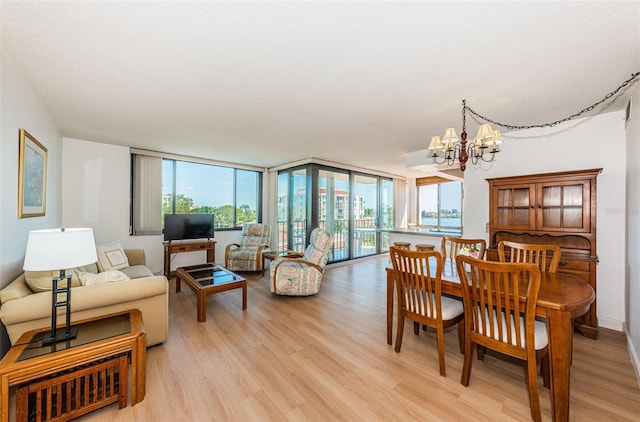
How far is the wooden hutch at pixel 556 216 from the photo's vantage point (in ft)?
8.86

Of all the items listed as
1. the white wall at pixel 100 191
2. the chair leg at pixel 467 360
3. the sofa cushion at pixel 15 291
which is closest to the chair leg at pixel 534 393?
the chair leg at pixel 467 360

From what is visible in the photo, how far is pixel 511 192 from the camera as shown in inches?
130

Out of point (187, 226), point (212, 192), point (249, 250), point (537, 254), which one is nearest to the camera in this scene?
point (537, 254)

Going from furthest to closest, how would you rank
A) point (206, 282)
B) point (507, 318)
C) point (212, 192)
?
point (212, 192), point (206, 282), point (507, 318)

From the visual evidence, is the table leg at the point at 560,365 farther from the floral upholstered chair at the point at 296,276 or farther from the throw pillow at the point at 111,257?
the throw pillow at the point at 111,257

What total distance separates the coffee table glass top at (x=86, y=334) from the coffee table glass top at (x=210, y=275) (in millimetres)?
1179

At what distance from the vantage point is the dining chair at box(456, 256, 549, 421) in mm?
1550

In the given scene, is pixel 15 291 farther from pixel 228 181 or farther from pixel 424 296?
pixel 228 181

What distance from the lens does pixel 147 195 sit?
468cm

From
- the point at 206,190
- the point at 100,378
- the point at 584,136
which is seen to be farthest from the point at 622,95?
the point at 206,190

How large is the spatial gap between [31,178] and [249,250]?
3241 millimetres

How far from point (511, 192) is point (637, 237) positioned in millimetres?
1261

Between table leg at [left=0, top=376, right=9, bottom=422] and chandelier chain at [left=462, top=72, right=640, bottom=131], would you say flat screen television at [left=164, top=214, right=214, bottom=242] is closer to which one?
table leg at [left=0, top=376, right=9, bottom=422]

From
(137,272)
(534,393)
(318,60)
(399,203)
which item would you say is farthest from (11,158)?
(399,203)
